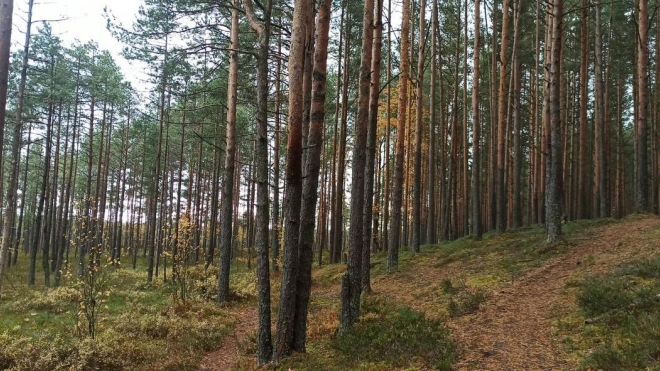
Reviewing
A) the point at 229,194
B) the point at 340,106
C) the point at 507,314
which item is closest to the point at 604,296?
the point at 507,314

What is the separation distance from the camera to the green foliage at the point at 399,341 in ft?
19.1

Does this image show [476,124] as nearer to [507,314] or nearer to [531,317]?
[507,314]

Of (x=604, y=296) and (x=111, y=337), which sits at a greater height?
(x=604, y=296)

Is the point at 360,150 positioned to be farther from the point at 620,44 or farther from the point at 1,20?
the point at 620,44

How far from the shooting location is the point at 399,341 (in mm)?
6598

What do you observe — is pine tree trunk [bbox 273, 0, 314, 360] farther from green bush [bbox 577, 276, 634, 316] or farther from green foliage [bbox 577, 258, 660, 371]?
green bush [bbox 577, 276, 634, 316]

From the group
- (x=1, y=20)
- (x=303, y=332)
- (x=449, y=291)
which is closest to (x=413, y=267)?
(x=449, y=291)

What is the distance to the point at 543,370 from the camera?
4980 millimetres

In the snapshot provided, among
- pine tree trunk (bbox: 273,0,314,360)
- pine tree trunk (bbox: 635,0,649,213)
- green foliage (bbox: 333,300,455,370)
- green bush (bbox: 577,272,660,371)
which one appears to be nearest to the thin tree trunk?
pine tree trunk (bbox: 635,0,649,213)

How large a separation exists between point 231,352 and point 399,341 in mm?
3661

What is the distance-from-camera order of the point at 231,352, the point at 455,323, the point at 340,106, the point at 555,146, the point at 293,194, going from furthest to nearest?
the point at 340,106 < the point at 555,146 < the point at 231,352 < the point at 455,323 < the point at 293,194

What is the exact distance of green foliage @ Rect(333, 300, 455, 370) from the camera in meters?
5.83

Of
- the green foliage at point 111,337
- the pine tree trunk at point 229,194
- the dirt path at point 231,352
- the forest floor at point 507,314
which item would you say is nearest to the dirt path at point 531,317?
the forest floor at point 507,314

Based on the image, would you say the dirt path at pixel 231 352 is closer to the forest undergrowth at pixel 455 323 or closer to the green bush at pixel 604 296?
the forest undergrowth at pixel 455 323
